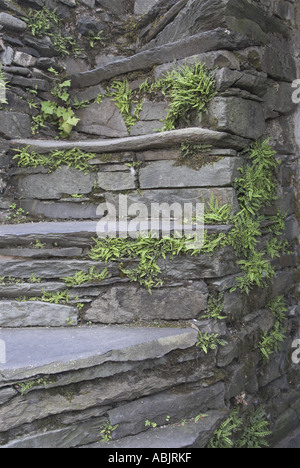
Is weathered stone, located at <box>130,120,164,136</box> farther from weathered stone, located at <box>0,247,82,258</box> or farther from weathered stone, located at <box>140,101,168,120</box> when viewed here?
weathered stone, located at <box>0,247,82,258</box>

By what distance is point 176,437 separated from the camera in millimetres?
3051

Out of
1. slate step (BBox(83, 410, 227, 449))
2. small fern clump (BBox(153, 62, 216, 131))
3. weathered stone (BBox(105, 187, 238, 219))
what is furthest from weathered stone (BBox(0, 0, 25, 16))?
slate step (BBox(83, 410, 227, 449))

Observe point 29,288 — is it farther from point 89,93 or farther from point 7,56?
point 7,56

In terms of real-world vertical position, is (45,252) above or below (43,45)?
below

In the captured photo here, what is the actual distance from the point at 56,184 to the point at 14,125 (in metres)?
0.87

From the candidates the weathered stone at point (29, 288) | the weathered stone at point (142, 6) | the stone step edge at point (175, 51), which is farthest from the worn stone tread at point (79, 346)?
the weathered stone at point (142, 6)

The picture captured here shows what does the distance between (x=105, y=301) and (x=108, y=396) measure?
81 cm

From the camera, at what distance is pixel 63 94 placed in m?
4.61

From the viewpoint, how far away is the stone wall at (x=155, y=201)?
3152 mm

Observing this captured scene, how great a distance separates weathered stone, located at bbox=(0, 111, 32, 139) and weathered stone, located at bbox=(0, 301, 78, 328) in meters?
1.94

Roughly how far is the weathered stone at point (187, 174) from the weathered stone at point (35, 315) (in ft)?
4.55

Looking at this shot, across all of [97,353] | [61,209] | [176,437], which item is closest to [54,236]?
[61,209]
